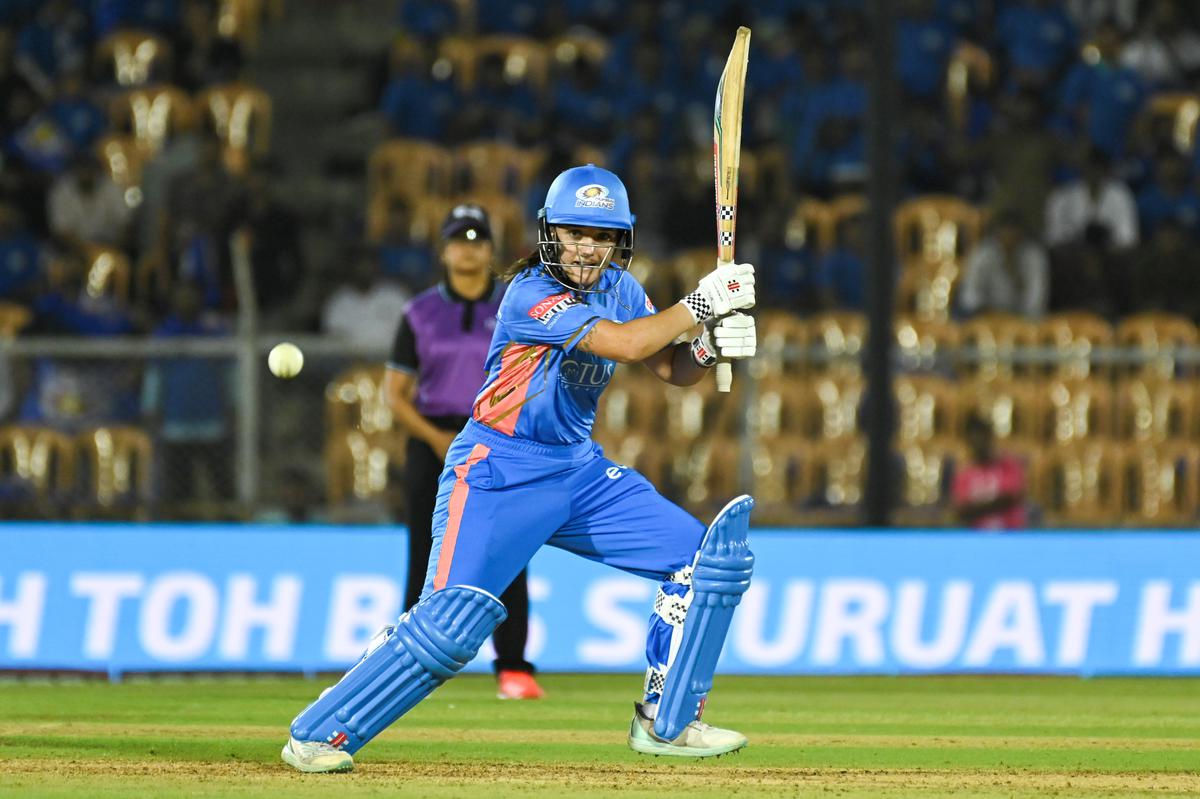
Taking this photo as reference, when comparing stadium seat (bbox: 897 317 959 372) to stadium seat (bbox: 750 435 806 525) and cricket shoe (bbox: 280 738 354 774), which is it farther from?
cricket shoe (bbox: 280 738 354 774)

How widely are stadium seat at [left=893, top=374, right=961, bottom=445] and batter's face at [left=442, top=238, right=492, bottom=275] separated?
5.21 meters

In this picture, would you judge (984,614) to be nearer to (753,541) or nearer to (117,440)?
(753,541)

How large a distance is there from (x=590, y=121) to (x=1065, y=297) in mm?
4411

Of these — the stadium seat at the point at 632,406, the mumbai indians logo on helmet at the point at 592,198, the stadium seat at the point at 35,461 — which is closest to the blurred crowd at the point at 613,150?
A: the stadium seat at the point at 35,461

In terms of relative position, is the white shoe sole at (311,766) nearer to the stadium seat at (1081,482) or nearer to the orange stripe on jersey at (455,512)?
the orange stripe on jersey at (455,512)

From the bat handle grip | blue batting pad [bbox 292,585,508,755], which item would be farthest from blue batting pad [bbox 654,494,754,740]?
blue batting pad [bbox 292,585,508,755]

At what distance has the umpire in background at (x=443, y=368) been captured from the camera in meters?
10.0

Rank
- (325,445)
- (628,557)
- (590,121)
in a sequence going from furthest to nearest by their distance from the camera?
1. (590,121)
2. (325,445)
3. (628,557)

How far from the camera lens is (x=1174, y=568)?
11727 millimetres

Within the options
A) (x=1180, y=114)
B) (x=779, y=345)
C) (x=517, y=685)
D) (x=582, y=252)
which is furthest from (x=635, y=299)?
(x=1180, y=114)

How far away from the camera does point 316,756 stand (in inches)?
276

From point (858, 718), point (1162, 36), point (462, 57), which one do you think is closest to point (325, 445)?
point (462, 57)

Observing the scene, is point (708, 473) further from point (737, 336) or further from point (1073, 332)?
point (737, 336)

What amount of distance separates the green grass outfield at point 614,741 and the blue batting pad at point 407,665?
21cm
